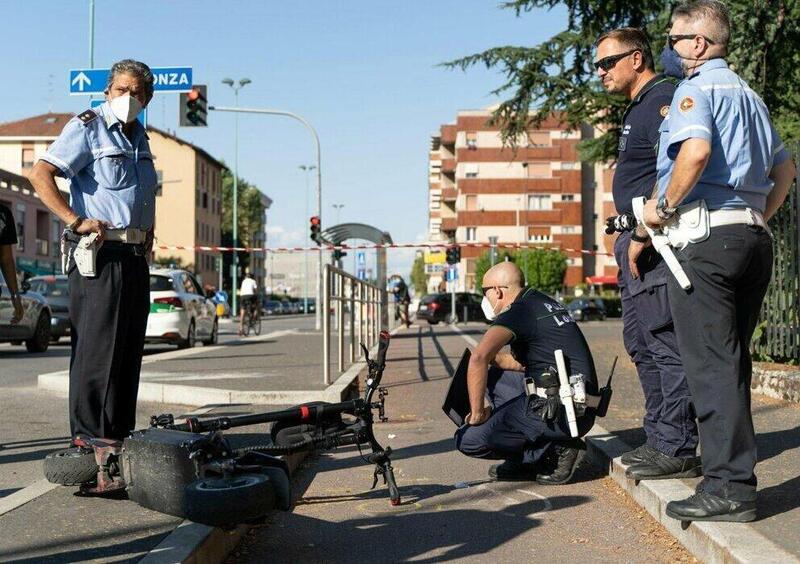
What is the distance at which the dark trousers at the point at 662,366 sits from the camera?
17.0ft

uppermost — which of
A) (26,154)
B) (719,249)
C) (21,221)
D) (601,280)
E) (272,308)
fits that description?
(26,154)

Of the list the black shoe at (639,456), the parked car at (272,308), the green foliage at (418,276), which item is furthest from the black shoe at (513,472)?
the green foliage at (418,276)

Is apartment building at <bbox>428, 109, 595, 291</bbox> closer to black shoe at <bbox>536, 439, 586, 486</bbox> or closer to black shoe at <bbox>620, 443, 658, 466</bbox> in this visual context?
black shoe at <bbox>536, 439, 586, 486</bbox>

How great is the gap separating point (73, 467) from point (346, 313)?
334 inches

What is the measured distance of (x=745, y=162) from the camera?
433 centimetres

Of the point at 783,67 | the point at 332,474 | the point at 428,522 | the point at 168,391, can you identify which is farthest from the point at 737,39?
the point at 428,522

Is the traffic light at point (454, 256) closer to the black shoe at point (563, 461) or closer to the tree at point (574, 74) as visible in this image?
the tree at point (574, 74)

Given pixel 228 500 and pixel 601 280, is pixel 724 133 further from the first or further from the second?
pixel 601 280

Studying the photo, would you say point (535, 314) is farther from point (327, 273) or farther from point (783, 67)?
point (783, 67)

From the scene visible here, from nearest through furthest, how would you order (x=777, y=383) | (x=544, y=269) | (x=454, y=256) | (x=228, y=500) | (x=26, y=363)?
(x=228, y=500) → (x=777, y=383) → (x=26, y=363) → (x=454, y=256) → (x=544, y=269)

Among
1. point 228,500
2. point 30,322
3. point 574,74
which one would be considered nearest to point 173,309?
point 30,322

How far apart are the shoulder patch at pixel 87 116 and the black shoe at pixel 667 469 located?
3.18 metres

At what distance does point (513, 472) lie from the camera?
5945 mm

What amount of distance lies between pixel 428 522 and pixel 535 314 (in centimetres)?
139
